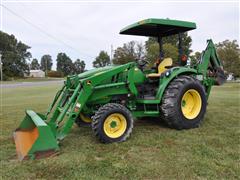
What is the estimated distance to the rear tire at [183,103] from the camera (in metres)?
4.77

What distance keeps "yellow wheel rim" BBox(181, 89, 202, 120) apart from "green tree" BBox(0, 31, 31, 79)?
2329 inches

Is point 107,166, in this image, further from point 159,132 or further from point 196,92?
point 196,92

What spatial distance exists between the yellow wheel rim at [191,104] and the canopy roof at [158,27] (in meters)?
1.46

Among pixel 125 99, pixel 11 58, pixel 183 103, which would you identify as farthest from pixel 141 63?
pixel 11 58

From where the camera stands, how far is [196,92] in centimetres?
526

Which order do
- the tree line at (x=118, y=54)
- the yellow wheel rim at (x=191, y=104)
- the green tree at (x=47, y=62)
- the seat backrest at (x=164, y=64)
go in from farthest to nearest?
the green tree at (x=47, y=62) → the tree line at (x=118, y=54) → the seat backrest at (x=164, y=64) → the yellow wheel rim at (x=191, y=104)

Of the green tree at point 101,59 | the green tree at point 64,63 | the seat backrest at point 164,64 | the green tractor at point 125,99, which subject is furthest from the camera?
the green tree at point 64,63

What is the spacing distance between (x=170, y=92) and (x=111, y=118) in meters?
1.41

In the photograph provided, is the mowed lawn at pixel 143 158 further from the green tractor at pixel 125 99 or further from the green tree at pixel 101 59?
the green tree at pixel 101 59

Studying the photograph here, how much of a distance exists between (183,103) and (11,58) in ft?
204

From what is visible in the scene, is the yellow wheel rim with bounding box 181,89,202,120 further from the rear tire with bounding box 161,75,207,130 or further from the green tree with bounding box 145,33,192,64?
the green tree with bounding box 145,33,192,64

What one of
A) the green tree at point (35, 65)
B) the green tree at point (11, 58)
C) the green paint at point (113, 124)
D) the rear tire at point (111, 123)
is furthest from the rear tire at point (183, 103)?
the green tree at point (35, 65)

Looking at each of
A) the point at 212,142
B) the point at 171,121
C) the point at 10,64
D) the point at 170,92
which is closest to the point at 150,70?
the point at 170,92

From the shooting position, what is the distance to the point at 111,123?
4.23m
